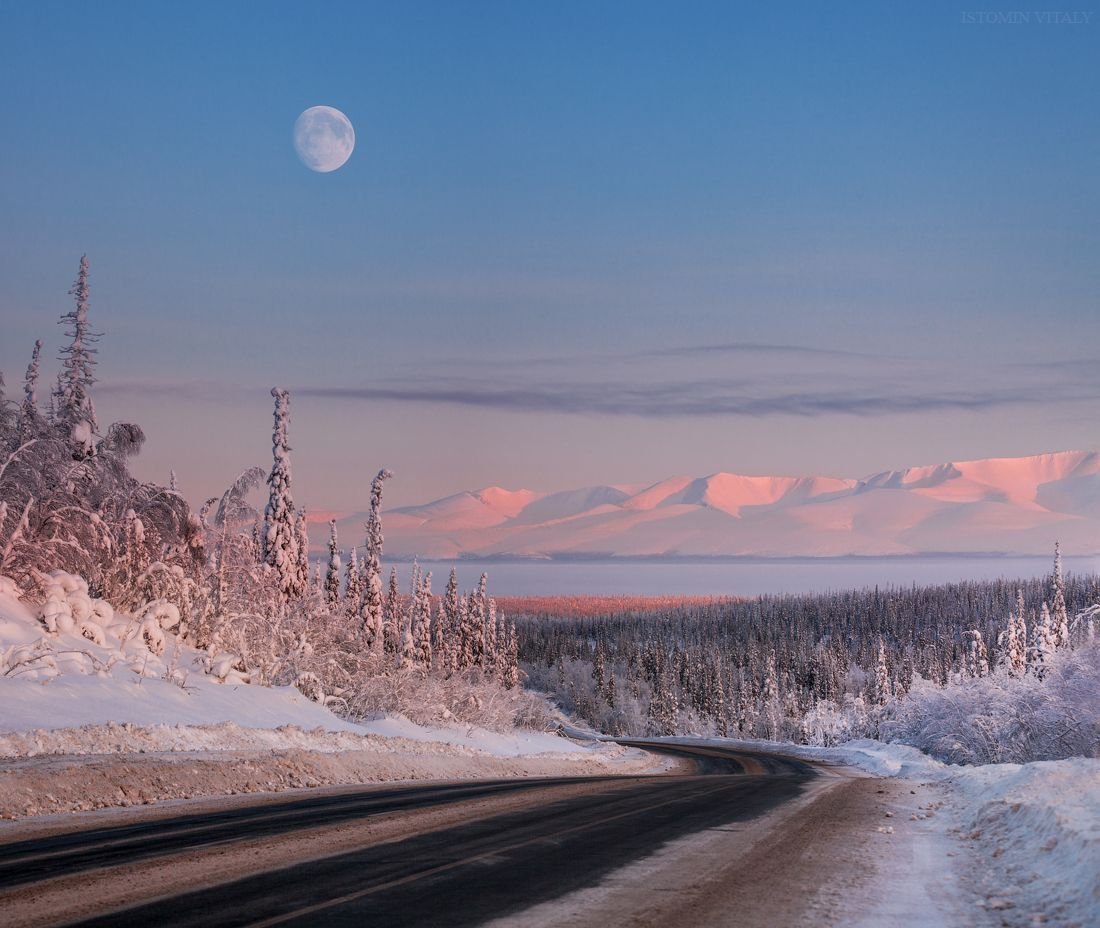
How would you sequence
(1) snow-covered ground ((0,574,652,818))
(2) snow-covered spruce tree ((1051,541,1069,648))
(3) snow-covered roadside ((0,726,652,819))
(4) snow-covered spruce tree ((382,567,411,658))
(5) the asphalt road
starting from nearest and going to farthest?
(5) the asphalt road → (3) snow-covered roadside ((0,726,652,819)) → (1) snow-covered ground ((0,574,652,818)) → (4) snow-covered spruce tree ((382,567,411,658)) → (2) snow-covered spruce tree ((1051,541,1069,648))

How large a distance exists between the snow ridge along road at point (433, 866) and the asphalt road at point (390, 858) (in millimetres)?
25

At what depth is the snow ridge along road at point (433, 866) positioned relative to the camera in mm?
7223

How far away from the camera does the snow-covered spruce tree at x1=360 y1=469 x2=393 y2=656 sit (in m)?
52.9

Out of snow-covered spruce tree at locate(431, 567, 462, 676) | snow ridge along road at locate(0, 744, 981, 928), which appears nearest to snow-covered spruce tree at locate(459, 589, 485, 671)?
snow-covered spruce tree at locate(431, 567, 462, 676)

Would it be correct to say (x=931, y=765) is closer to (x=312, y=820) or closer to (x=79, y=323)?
(x=312, y=820)

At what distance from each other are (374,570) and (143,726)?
3801cm

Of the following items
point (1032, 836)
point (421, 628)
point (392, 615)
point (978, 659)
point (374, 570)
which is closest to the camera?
point (1032, 836)

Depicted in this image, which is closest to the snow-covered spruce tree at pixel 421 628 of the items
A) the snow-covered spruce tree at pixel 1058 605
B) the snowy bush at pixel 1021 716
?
the snowy bush at pixel 1021 716

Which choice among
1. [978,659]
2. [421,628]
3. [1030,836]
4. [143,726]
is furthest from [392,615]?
[978,659]

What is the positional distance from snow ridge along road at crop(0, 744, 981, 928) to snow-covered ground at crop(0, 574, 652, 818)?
2.14 metres

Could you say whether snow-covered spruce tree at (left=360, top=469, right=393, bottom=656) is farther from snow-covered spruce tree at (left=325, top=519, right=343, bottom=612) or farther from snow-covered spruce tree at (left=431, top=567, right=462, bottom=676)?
snow-covered spruce tree at (left=431, top=567, right=462, bottom=676)

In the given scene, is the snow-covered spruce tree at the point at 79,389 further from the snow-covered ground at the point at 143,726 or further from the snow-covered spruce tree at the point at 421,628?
the snow-covered spruce tree at the point at 421,628

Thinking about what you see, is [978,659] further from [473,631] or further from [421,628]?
[421,628]

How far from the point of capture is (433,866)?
362 inches
